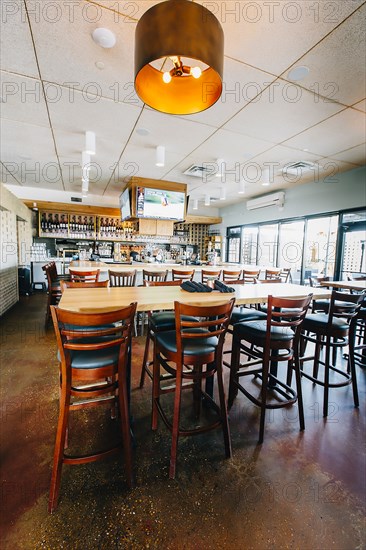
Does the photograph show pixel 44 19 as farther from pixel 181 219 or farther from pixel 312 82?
pixel 181 219

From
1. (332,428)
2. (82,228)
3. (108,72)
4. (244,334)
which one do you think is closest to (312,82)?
(108,72)

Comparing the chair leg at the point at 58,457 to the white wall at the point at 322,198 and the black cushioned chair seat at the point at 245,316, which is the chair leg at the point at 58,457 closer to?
the black cushioned chair seat at the point at 245,316

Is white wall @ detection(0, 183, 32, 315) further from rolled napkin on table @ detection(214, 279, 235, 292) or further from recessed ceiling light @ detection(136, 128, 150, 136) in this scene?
rolled napkin on table @ detection(214, 279, 235, 292)

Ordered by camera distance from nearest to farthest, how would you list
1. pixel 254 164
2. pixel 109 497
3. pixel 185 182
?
1. pixel 109 497
2. pixel 254 164
3. pixel 185 182

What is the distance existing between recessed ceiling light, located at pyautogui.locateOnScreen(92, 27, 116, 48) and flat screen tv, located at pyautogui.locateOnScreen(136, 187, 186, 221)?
373 centimetres

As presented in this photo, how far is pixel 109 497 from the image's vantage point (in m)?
1.35

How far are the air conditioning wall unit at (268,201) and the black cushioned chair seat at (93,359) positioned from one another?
20.8ft

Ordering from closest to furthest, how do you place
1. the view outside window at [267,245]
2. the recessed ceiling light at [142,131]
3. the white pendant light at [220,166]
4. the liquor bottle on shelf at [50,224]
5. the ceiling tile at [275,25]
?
the ceiling tile at [275,25], the recessed ceiling light at [142,131], the white pendant light at [220,166], the view outside window at [267,245], the liquor bottle on shelf at [50,224]

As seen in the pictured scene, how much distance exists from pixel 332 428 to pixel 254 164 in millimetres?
4515

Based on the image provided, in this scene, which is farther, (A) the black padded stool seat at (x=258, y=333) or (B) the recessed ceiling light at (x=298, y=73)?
(B) the recessed ceiling light at (x=298, y=73)

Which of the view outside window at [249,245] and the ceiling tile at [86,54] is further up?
the ceiling tile at [86,54]

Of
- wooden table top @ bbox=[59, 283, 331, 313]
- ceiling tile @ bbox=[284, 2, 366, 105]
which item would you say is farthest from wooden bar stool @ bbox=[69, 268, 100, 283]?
ceiling tile @ bbox=[284, 2, 366, 105]

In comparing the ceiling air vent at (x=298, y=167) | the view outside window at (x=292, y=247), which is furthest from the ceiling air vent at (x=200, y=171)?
the view outside window at (x=292, y=247)

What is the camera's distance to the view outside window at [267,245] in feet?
23.4
